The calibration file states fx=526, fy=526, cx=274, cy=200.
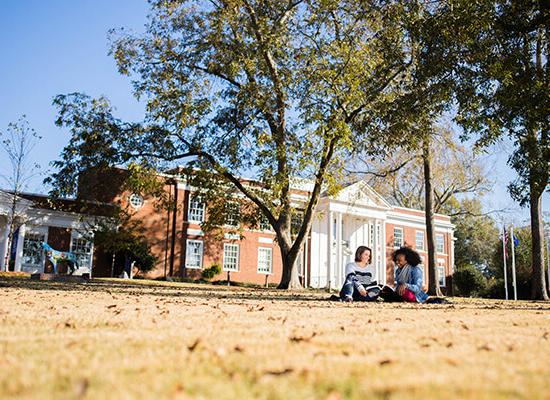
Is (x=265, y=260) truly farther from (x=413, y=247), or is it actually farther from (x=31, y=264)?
(x=31, y=264)

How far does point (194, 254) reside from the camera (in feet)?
106

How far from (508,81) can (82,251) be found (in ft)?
77.4

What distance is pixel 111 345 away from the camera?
3.05 m

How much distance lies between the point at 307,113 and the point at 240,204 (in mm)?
6250

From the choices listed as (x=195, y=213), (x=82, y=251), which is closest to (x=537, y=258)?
(x=195, y=213)

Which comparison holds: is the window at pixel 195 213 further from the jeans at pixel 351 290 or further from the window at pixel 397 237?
the jeans at pixel 351 290

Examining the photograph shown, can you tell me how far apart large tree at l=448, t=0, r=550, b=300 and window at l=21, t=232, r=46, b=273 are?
23.1 meters

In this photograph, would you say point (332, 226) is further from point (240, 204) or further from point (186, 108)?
point (186, 108)

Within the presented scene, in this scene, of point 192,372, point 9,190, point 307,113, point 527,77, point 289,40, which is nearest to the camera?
point 192,372

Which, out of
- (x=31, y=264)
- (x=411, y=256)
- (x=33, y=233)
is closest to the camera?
(x=411, y=256)

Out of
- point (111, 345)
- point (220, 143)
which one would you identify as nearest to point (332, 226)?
point (220, 143)

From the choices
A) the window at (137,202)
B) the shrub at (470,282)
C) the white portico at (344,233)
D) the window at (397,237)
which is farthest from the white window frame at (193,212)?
the shrub at (470,282)

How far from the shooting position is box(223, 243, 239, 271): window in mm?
33531

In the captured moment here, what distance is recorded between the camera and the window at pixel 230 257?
1320 inches
